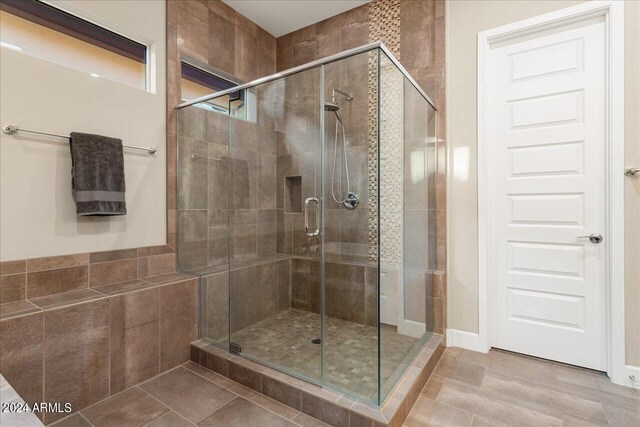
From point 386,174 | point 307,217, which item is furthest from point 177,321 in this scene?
point 386,174

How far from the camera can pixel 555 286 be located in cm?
224

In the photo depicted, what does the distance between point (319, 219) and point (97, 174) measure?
1381 mm

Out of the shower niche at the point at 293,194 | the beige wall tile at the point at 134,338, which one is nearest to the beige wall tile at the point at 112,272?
the beige wall tile at the point at 134,338

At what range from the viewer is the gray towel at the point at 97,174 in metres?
1.86

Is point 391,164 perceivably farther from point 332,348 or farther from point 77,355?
point 77,355

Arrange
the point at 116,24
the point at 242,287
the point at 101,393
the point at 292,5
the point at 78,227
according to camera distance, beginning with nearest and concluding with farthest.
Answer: the point at 101,393 < the point at 78,227 < the point at 116,24 < the point at 242,287 < the point at 292,5

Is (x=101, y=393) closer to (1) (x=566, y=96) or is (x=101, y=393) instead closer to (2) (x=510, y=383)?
(2) (x=510, y=383)

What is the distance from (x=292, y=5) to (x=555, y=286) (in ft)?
10.5

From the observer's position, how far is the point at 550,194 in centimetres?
224

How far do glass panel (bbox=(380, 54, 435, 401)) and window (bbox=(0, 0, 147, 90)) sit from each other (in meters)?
1.82

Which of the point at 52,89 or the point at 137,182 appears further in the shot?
the point at 137,182

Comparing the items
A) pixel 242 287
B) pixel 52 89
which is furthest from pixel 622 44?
pixel 52 89

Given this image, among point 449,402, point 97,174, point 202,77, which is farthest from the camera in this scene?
point 202,77

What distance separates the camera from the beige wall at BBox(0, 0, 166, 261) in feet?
5.60
